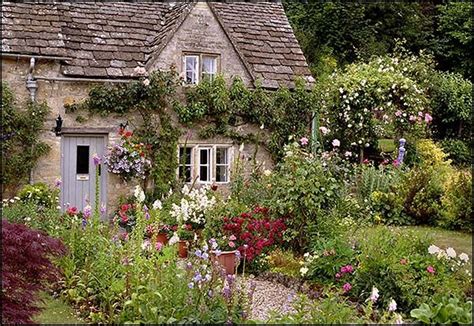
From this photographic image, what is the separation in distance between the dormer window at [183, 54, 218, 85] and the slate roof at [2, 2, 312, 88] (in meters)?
0.74

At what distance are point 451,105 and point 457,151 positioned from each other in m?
1.90

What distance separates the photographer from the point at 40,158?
13891 mm

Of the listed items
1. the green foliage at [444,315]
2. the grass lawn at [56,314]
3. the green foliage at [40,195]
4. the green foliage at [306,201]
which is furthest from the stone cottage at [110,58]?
the green foliage at [444,315]

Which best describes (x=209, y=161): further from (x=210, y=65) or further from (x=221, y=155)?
(x=210, y=65)

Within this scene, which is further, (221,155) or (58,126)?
(221,155)

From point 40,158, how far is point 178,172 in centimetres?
323

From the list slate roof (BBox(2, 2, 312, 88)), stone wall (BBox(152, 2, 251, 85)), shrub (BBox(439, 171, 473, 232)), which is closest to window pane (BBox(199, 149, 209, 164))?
stone wall (BBox(152, 2, 251, 85))

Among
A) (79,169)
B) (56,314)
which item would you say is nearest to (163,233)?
(56,314)

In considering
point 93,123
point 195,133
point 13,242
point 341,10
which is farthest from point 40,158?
point 341,10

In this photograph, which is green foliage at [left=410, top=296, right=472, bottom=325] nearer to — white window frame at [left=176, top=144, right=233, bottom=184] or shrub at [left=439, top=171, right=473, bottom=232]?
shrub at [left=439, top=171, right=473, bottom=232]

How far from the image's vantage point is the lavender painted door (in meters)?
14.3

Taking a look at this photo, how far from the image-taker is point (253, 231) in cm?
998

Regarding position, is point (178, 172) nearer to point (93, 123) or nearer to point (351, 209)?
point (93, 123)

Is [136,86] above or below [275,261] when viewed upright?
above
